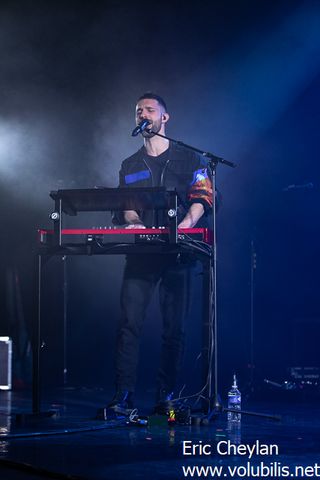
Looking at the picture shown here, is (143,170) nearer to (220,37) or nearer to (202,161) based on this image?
(202,161)

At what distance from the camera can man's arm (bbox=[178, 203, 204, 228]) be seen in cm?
505

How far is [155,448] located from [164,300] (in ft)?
5.13

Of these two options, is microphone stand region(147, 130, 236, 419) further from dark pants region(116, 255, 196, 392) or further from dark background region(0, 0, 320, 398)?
dark background region(0, 0, 320, 398)

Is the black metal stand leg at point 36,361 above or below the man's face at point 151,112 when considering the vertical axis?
below

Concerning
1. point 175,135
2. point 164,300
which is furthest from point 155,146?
point 175,135

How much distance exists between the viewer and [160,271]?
201 inches

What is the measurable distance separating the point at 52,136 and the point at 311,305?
3.12m

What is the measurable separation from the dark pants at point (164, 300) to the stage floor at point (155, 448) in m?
0.44

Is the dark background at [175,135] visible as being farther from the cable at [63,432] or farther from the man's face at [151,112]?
the cable at [63,432]

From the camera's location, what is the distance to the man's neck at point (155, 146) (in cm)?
553

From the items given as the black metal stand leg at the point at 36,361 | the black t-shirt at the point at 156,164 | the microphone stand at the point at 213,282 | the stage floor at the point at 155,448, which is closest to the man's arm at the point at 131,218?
the black t-shirt at the point at 156,164

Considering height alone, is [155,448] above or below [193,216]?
below

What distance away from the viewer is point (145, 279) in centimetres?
506

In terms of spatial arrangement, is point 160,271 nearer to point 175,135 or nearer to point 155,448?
point 155,448
